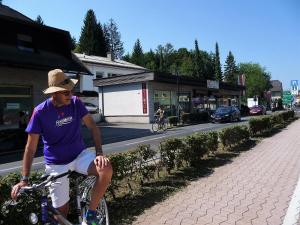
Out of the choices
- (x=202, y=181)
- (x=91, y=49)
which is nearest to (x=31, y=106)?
(x=202, y=181)

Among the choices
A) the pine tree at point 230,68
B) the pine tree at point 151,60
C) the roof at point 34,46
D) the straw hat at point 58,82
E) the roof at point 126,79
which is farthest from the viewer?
the pine tree at point 230,68

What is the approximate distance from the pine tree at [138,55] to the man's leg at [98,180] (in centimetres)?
10237

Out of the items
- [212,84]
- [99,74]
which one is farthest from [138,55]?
[212,84]

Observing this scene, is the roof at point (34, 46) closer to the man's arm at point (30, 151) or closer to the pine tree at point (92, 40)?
the man's arm at point (30, 151)

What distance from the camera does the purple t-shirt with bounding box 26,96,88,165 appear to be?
13.6ft

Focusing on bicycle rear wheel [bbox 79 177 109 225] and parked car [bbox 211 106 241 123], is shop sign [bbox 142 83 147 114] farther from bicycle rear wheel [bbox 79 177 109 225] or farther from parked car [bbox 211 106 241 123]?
bicycle rear wheel [bbox 79 177 109 225]

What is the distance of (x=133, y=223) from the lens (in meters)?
5.86

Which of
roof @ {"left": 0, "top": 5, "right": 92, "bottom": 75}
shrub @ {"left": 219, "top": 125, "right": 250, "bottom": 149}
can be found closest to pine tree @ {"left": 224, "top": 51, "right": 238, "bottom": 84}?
roof @ {"left": 0, "top": 5, "right": 92, "bottom": 75}

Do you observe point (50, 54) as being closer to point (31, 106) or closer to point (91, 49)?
point (31, 106)

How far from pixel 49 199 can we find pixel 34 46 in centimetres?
2054

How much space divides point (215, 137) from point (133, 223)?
689 centimetres

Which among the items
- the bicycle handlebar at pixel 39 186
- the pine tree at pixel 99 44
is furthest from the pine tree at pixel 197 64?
the bicycle handlebar at pixel 39 186

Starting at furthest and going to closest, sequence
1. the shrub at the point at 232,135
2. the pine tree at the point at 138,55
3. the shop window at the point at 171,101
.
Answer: the pine tree at the point at 138,55
the shop window at the point at 171,101
the shrub at the point at 232,135

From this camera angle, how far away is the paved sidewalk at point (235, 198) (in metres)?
5.97
